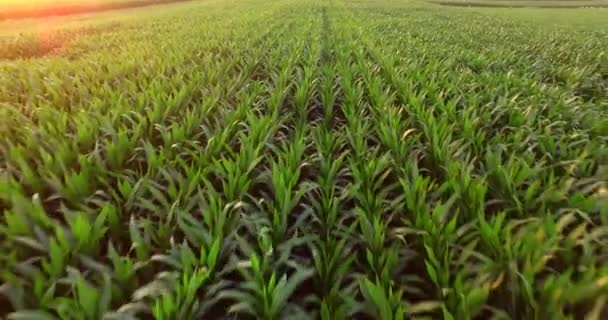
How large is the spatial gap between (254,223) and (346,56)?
24.7 feet

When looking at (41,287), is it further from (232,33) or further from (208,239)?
(232,33)

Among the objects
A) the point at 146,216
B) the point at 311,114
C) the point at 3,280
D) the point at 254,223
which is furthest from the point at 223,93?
the point at 3,280

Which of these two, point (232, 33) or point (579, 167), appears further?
point (232, 33)

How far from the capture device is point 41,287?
224 centimetres

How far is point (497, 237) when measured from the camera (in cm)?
257

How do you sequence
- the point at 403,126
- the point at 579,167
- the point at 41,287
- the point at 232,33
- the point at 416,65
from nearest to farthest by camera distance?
the point at 41,287 < the point at 579,167 < the point at 403,126 < the point at 416,65 < the point at 232,33

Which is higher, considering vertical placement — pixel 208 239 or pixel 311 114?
pixel 208 239

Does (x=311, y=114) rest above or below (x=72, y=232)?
below

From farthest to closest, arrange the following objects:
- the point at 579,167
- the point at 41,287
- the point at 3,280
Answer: the point at 579,167, the point at 3,280, the point at 41,287

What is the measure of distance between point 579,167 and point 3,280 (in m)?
4.28

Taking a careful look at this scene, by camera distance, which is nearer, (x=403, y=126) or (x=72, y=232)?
(x=72, y=232)

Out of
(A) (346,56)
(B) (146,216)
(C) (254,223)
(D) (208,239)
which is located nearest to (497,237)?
(C) (254,223)

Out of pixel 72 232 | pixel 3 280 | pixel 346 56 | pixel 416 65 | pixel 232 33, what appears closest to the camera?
pixel 3 280

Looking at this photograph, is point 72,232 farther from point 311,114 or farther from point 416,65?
point 416,65
